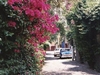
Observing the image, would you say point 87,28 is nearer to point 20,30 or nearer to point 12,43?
point 20,30

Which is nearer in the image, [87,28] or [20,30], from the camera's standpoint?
[20,30]

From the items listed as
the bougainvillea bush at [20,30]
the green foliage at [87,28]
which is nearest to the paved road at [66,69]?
the green foliage at [87,28]

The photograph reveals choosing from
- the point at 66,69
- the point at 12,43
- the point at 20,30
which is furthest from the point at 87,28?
the point at 12,43

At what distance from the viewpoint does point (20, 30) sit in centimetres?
516

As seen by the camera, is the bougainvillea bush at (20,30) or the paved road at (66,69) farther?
the paved road at (66,69)

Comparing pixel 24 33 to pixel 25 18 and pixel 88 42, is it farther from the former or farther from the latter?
pixel 88 42

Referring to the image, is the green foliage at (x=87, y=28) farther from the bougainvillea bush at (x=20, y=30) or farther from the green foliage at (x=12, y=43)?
the green foliage at (x=12, y=43)

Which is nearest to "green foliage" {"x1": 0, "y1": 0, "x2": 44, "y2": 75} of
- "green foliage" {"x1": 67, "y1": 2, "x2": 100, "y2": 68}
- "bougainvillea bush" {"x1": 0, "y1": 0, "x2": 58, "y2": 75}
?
"bougainvillea bush" {"x1": 0, "y1": 0, "x2": 58, "y2": 75}

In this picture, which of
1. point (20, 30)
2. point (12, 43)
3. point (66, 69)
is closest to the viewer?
point (12, 43)

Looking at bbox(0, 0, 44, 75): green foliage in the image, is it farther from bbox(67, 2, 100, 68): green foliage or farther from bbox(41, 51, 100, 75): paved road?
bbox(67, 2, 100, 68): green foliage

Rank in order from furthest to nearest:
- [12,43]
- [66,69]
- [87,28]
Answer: [66,69]
[87,28]
[12,43]

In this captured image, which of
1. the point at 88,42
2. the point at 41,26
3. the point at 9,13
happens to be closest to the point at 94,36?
the point at 88,42

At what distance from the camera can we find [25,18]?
5.02m

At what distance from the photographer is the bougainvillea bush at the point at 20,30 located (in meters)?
4.75
